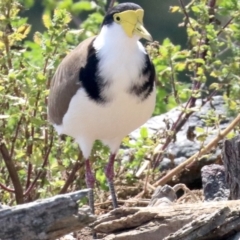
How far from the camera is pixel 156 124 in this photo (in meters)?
4.45

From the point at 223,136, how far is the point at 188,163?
26cm

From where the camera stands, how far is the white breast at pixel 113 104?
10.2ft

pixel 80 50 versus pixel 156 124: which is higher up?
pixel 80 50

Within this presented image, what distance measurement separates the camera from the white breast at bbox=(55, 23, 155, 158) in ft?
10.2

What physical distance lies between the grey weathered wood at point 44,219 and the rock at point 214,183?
1042 millimetres

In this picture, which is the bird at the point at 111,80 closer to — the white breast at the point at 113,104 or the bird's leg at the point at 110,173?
the white breast at the point at 113,104

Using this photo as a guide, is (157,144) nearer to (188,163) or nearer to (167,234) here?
(188,163)

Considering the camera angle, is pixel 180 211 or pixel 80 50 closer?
pixel 180 211

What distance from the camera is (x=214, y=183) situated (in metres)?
3.12

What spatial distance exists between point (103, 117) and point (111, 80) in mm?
179

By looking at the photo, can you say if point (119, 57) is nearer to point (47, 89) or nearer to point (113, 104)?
point (113, 104)

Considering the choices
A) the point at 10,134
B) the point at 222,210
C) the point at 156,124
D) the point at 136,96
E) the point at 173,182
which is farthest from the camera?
the point at 156,124

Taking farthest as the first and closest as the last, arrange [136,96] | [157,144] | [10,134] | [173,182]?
[173,182] < [157,144] < [10,134] < [136,96]

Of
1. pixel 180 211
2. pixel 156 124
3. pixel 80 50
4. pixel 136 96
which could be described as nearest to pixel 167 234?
pixel 180 211
